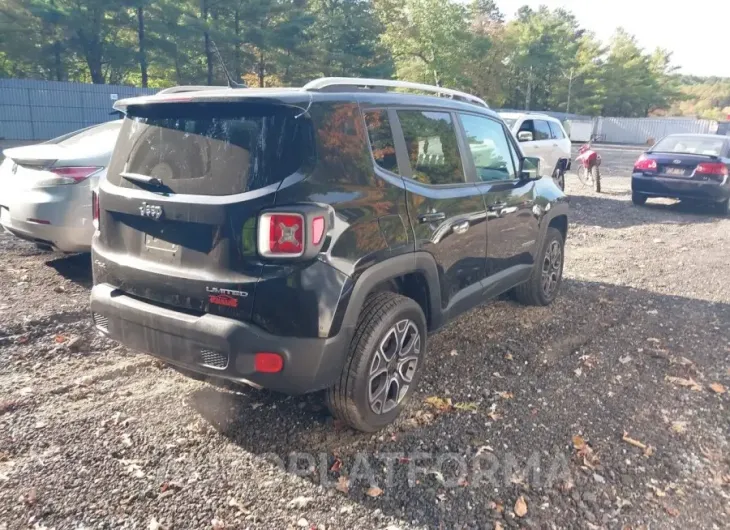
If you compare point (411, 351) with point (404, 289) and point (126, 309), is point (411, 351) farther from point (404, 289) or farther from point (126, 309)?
point (126, 309)

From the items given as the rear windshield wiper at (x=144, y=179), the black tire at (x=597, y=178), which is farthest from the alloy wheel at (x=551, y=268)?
the black tire at (x=597, y=178)

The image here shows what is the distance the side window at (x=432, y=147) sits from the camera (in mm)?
3533

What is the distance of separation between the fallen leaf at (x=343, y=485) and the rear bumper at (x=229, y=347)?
1.56 ft

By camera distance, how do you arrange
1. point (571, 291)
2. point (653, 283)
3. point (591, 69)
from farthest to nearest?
point (591, 69)
point (653, 283)
point (571, 291)

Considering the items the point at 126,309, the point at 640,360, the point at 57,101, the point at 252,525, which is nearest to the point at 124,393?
the point at 126,309

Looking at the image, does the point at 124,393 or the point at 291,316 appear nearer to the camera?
the point at 291,316

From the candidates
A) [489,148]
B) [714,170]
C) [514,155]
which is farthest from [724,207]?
[489,148]

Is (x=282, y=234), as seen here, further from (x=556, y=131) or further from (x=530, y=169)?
(x=556, y=131)

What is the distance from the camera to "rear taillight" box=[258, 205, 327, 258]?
2672 millimetres

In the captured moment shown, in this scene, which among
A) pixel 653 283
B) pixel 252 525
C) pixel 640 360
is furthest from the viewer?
pixel 653 283

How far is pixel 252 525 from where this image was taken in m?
2.57

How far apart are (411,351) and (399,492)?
2.90ft

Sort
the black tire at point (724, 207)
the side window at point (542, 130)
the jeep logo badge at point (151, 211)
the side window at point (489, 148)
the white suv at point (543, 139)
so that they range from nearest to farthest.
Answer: the jeep logo badge at point (151, 211) < the side window at point (489, 148) < the black tire at point (724, 207) < the white suv at point (543, 139) < the side window at point (542, 130)

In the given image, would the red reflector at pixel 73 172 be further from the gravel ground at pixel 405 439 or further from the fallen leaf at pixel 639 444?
the fallen leaf at pixel 639 444
